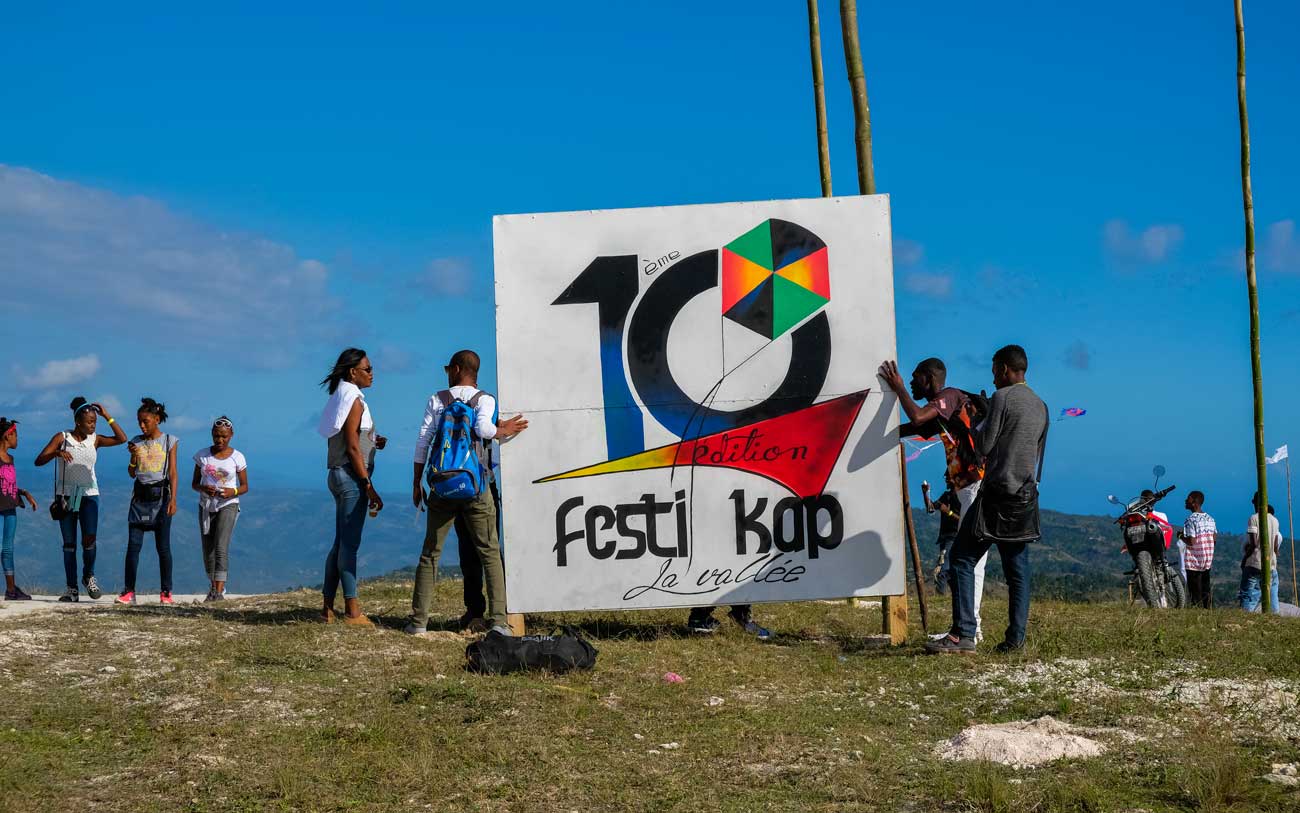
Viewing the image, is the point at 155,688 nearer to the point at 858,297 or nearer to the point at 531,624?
the point at 531,624

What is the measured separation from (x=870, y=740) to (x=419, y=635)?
15.0 feet

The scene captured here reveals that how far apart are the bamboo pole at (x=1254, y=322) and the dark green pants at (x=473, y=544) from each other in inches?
472

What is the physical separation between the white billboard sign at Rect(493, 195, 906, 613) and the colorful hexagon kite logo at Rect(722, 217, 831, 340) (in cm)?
1

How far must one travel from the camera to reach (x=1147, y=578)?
58.9 feet

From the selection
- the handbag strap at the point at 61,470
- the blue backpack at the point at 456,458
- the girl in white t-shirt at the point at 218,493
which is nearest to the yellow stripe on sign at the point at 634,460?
the blue backpack at the point at 456,458

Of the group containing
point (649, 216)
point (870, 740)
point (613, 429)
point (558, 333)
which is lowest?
point (870, 740)

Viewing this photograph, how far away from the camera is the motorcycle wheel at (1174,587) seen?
700 inches

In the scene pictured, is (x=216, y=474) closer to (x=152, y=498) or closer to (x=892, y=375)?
(x=152, y=498)

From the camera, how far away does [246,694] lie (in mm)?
7574

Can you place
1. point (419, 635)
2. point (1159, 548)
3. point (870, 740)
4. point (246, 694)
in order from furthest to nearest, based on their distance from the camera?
point (1159, 548) < point (419, 635) < point (246, 694) < point (870, 740)

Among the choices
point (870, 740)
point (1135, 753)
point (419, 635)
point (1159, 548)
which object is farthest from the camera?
point (1159, 548)

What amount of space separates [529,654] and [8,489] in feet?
26.3

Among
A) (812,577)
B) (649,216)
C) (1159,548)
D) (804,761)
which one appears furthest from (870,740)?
(1159,548)

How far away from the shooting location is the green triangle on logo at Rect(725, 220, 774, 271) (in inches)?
399
